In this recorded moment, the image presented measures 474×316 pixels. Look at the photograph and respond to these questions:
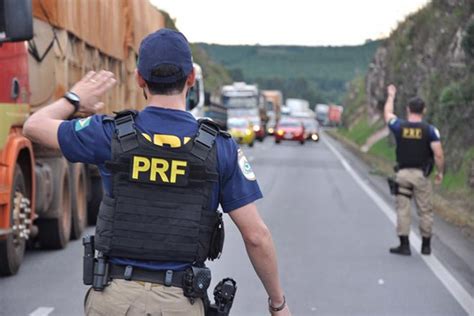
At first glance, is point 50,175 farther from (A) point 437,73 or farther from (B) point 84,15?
(A) point 437,73

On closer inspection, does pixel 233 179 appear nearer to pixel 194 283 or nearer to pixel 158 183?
pixel 158 183

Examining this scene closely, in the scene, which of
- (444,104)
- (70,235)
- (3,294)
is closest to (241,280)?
(3,294)

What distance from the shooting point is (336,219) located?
695 inches

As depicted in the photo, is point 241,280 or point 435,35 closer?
point 241,280

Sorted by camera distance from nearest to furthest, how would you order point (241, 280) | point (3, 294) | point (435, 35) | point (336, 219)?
point (3, 294) < point (241, 280) < point (336, 219) < point (435, 35)

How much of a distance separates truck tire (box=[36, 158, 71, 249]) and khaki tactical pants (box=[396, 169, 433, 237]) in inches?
148

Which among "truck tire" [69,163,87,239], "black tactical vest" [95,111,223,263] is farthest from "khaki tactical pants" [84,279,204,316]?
"truck tire" [69,163,87,239]

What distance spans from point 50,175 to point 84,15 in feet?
7.69

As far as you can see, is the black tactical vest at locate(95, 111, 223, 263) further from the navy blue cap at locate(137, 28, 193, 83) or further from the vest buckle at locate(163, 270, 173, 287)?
the navy blue cap at locate(137, 28, 193, 83)

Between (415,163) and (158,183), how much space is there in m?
9.05

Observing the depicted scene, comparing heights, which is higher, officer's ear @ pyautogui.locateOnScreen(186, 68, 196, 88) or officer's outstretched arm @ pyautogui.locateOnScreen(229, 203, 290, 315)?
officer's ear @ pyautogui.locateOnScreen(186, 68, 196, 88)

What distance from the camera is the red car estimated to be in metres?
64.5

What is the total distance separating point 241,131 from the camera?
5634 centimetres

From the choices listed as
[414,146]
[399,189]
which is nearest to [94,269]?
[414,146]
